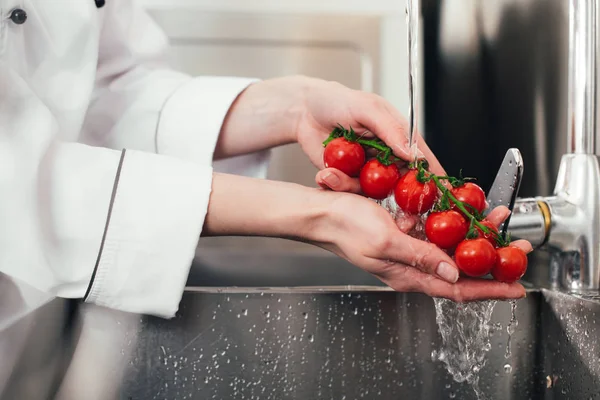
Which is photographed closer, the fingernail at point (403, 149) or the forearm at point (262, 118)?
the fingernail at point (403, 149)

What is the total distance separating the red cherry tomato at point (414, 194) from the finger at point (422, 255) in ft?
0.18

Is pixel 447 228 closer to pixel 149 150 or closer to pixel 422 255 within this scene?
pixel 422 255

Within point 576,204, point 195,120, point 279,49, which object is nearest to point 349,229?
point 576,204

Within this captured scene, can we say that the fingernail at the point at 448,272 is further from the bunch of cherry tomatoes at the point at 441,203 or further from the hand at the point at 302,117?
the hand at the point at 302,117

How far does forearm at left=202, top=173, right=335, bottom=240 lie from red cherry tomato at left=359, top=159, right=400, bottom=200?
0.14ft

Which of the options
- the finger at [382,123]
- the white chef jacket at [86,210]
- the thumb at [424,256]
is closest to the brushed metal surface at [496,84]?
the finger at [382,123]

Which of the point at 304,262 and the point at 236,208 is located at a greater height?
the point at 236,208

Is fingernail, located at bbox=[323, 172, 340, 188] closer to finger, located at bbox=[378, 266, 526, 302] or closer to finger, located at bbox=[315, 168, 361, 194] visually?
finger, located at bbox=[315, 168, 361, 194]

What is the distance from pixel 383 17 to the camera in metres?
1.71

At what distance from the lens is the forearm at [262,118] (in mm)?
934

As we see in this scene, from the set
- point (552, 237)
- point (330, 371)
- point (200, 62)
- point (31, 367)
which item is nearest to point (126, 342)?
point (31, 367)

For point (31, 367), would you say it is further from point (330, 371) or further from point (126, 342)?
point (330, 371)

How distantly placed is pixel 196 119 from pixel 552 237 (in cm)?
49

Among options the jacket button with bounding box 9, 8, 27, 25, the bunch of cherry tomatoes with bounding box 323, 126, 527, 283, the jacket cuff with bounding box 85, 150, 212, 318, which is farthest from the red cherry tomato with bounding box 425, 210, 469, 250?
the jacket button with bounding box 9, 8, 27, 25
